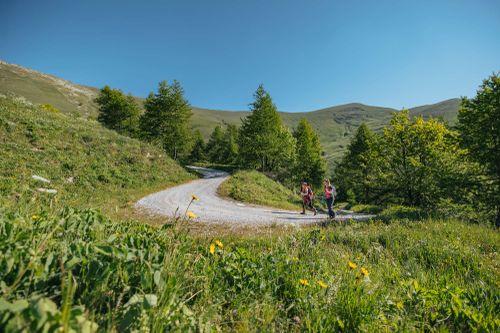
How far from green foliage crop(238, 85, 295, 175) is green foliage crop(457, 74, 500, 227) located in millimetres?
25692

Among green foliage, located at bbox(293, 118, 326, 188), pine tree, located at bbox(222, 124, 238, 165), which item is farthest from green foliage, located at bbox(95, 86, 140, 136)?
green foliage, located at bbox(293, 118, 326, 188)

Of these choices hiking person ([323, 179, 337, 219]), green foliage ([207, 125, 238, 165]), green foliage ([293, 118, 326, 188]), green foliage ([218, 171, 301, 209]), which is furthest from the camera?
green foliage ([207, 125, 238, 165])

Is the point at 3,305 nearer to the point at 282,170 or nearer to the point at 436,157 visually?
the point at 436,157

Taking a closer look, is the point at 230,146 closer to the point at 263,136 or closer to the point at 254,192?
the point at 263,136

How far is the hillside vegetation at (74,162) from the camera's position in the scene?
16.8m

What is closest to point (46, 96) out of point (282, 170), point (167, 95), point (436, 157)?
point (167, 95)

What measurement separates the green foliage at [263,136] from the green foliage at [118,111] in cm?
2957

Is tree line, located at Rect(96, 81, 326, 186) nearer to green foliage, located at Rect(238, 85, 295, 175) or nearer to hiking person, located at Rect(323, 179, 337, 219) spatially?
green foliage, located at Rect(238, 85, 295, 175)

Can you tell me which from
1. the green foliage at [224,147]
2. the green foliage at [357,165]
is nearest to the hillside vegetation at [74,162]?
the green foliage at [357,165]

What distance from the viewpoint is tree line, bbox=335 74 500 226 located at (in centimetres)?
1362

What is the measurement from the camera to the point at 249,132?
3981 centimetres

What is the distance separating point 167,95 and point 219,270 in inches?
1833

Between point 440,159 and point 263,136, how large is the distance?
879 inches

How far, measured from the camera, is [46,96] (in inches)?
6471
